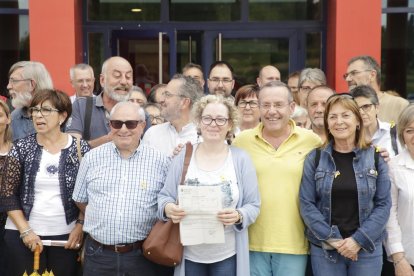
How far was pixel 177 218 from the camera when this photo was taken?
4.11m

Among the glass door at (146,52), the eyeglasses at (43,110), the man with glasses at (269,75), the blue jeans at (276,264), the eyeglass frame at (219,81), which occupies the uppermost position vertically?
the glass door at (146,52)

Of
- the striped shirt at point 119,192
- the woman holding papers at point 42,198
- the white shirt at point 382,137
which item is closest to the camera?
the striped shirt at point 119,192

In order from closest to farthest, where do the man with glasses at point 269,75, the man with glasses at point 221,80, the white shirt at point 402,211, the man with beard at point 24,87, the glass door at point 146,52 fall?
the white shirt at point 402,211 → the man with beard at point 24,87 → the man with glasses at point 221,80 → the man with glasses at point 269,75 → the glass door at point 146,52

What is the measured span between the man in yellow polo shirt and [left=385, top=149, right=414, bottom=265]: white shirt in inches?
26.3

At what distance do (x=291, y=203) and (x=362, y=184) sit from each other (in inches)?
20.9

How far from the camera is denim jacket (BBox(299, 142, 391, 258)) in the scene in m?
4.18

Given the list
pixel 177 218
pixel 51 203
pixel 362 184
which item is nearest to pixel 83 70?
pixel 51 203

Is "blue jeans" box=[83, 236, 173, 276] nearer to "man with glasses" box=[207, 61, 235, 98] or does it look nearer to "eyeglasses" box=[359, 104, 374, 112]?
"eyeglasses" box=[359, 104, 374, 112]

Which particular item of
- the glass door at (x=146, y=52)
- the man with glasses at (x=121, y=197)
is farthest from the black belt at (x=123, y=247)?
the glass door at (x=146, y=52)

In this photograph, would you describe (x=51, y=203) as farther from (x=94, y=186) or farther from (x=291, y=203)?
(x=291, y=203)

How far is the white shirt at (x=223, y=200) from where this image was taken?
4.20m

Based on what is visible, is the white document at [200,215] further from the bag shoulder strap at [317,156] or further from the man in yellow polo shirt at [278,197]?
the bag shoulder strap at [317,156]

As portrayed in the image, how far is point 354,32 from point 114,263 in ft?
22.3

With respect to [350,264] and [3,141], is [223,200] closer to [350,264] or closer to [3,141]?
[350,264]
